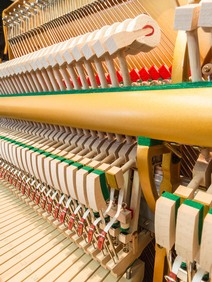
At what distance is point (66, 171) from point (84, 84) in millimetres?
415

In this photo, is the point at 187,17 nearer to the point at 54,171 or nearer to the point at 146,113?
the point at 146,113

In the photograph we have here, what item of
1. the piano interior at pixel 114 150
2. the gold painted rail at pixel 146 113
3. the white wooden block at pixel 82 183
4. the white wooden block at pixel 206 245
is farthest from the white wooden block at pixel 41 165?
the white wooden block at pixel 206 245

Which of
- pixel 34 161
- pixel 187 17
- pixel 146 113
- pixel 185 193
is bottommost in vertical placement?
pixel 34 161

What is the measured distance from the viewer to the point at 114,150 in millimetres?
1079

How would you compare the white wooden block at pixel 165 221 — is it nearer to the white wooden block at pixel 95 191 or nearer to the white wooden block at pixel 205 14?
the white wooden block at pixel 95 191

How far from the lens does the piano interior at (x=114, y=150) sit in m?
0.65

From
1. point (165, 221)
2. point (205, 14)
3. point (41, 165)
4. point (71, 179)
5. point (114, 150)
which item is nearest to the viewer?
point (205, 14)

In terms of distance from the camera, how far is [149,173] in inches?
32.4

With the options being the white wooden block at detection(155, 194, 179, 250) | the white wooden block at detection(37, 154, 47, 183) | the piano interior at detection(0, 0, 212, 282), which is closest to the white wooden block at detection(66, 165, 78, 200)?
the piano interior at detection(0, 0, 212, 282)

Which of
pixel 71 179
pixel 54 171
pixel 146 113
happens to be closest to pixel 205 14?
pixel 146 113

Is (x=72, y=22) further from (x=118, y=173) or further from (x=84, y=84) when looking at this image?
(x=118, y=173)

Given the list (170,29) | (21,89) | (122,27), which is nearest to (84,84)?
(122,27)

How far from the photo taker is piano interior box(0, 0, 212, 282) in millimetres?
646

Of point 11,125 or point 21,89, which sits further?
point 11,125
